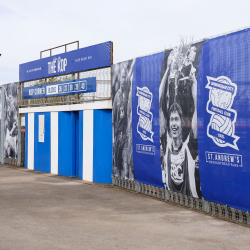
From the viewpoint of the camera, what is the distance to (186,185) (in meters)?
8.67

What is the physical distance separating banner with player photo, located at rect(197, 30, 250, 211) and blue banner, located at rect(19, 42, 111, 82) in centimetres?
465

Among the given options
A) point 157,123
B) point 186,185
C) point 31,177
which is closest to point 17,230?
point 186,185

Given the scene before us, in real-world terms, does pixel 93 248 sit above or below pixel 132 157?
below

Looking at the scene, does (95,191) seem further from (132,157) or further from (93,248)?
(93,248)

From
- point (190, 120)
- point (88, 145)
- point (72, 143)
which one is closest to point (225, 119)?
point (190, 120)

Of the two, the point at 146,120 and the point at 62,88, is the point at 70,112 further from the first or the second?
the point at 146,120

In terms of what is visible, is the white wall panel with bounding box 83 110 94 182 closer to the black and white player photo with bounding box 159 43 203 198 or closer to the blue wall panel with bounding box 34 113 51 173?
the blue wall panel with bounding box 34 113 51 173

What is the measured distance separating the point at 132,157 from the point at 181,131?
2.26 meters

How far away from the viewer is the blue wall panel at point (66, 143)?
13719 millimetres

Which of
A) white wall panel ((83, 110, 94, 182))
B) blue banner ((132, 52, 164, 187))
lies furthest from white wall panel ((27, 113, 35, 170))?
blue banner ((132, 52, 164, 187))

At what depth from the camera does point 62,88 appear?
561 inches

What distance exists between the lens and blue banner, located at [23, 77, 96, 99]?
502 inches

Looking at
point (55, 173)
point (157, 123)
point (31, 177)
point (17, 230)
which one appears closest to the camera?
point (17, 230)

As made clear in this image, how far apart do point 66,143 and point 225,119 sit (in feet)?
24.8
